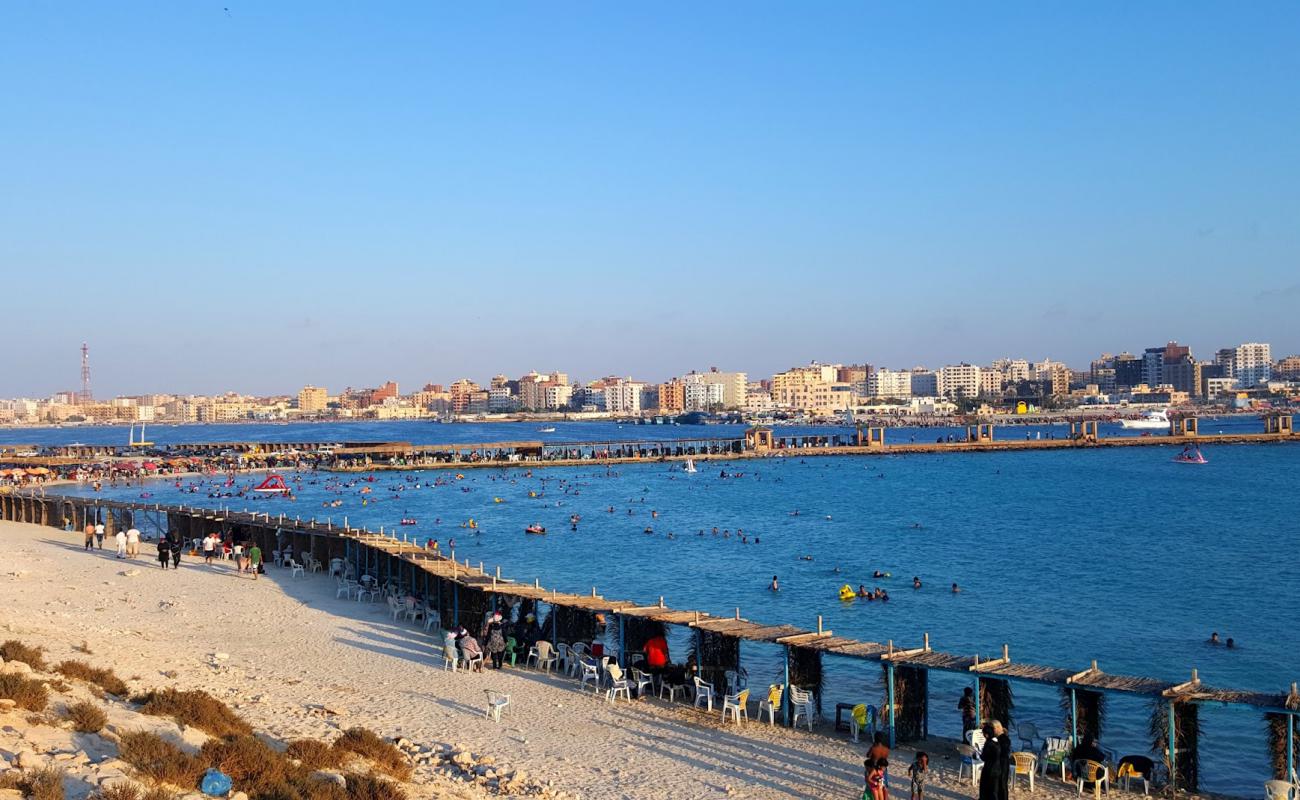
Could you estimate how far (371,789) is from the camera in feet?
29.8

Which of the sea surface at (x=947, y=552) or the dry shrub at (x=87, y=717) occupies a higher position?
the dry shrub at (x=87, y=717)

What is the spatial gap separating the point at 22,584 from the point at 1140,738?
2301 cm

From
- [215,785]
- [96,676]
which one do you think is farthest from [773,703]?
[96,676]

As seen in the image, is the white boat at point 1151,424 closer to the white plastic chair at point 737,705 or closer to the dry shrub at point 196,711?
the white plastic chair at point 737,705

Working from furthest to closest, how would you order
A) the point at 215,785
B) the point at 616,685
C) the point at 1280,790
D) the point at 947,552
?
the point at 947,552
the point at 616,685
the point at 1280,790
the point at 215,785

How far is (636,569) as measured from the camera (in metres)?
32.1

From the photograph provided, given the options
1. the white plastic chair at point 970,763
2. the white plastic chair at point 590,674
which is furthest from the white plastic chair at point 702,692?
the white plastic chair at point 970,763

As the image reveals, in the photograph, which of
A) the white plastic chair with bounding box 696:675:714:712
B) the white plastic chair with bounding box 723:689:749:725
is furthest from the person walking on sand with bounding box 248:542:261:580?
the white plastic chair with bounding box 723:689:749:725

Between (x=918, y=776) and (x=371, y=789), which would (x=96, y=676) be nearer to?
(x=371, y=789)

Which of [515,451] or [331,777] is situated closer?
→ [331,777]

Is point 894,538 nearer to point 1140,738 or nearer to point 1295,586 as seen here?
point 1295,586

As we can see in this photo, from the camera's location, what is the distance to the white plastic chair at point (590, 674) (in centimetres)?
1596

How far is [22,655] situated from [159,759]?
17.8 ft

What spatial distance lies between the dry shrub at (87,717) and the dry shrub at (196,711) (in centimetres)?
72
